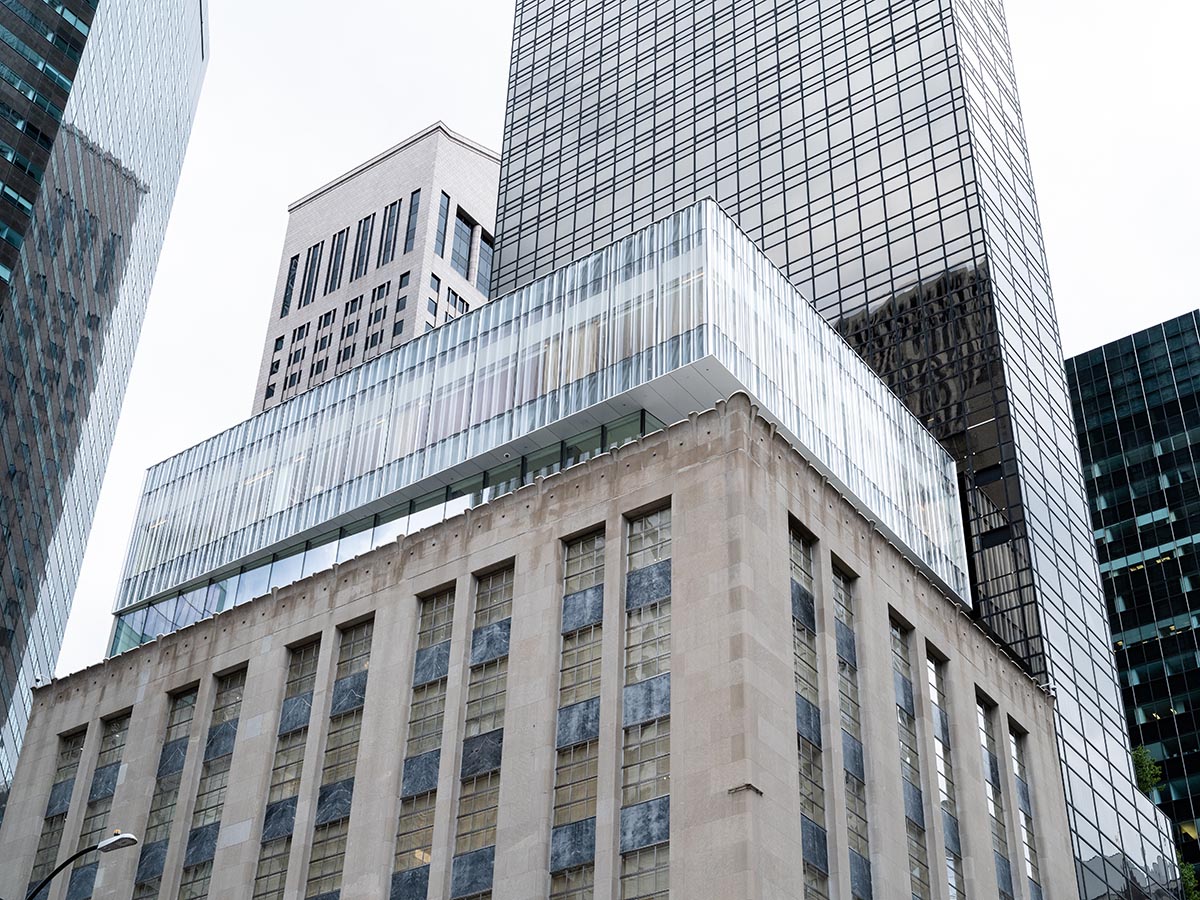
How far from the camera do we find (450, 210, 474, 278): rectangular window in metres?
143

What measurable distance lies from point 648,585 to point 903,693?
10660mm

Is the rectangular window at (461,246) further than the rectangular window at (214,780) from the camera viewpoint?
Yes

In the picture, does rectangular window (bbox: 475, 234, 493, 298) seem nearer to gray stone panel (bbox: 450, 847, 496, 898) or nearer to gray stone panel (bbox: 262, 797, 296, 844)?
gray stone panel (bbox: 262, 797, 296, 844)

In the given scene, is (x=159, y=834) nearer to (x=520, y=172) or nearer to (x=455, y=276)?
(x=520, y=172)

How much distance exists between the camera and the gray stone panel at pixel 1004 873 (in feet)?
169

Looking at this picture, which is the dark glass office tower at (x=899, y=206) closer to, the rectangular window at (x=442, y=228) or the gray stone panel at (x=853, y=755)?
the gray stone panel at (x=853, y=755)

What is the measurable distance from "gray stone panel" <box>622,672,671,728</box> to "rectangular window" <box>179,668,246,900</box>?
17.3 meters

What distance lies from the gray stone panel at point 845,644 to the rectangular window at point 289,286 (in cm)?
10507

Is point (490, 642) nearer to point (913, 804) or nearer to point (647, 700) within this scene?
point (647, 700)

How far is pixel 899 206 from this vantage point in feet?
286

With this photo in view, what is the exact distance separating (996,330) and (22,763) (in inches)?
2023

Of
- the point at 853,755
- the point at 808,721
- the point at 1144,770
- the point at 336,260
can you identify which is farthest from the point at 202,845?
the point at 336,260

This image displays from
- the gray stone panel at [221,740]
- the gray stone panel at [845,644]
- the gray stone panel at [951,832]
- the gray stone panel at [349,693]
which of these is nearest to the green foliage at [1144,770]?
the gray stone panel at [951,832]

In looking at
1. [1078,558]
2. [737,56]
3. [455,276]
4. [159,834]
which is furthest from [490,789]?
[455,276]
